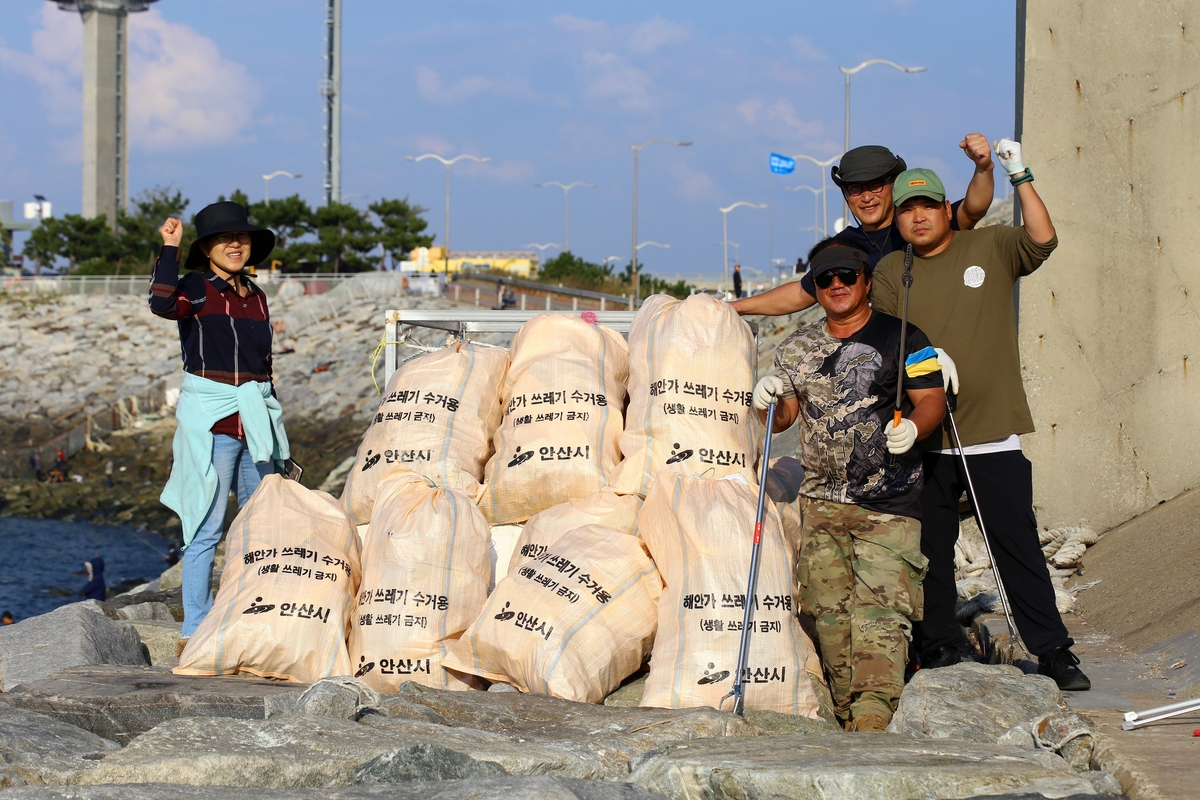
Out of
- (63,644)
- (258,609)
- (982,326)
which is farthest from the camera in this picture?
(63,644)

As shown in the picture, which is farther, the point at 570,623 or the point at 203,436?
the point at 203,436

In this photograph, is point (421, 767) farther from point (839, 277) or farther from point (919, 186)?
point (919, 186)

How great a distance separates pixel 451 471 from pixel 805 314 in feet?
32.6

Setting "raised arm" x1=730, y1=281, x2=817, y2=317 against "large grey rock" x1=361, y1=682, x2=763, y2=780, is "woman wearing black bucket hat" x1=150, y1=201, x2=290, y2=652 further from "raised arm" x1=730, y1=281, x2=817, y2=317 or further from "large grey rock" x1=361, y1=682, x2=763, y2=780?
"raised arm" x1=730, y1=281, x2=817, y2=317

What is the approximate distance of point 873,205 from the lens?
416 centimetres

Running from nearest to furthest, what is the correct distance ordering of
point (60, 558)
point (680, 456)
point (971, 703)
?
point (971, 703) → point (680, 456) → point (60, 558)

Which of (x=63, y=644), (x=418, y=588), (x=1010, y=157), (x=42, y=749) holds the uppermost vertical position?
(x=1010, y=157)

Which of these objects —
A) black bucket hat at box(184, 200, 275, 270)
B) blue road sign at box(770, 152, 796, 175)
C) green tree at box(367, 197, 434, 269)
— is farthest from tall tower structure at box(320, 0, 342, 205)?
black bucket hat at box(184, 200, 275, 270)

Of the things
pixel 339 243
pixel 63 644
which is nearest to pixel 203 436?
pixel 63 644

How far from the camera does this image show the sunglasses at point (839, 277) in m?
3.62

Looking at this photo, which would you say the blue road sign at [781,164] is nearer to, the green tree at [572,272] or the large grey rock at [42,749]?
the green tree at [572,272]

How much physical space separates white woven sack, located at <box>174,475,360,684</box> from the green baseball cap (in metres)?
2.35

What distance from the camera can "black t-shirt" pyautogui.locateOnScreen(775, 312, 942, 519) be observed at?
→ 3607 mm

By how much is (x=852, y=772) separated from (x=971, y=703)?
82 cm
